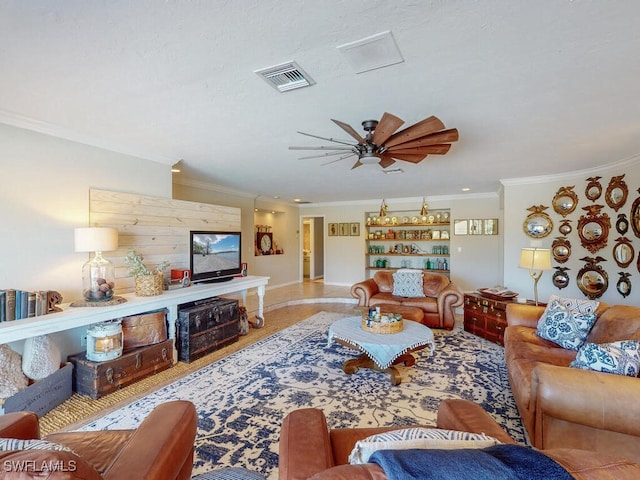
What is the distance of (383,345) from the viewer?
2.92 m

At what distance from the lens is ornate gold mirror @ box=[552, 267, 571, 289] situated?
192 inches

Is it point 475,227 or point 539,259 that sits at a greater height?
point 475,227

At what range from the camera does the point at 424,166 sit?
440 centimetres

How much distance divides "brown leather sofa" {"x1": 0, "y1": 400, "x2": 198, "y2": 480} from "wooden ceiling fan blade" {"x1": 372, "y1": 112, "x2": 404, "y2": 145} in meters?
2.08

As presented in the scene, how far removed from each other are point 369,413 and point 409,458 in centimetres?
198

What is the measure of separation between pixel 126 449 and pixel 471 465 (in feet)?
3.95

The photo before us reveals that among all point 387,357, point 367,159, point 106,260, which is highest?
point 367,159

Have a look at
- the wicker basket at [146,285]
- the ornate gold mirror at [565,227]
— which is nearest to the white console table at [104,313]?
the wicker basket at [146,285]

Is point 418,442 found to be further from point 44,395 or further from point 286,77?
point 44,395

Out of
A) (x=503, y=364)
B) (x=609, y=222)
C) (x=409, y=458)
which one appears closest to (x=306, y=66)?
(x=409, y=458)

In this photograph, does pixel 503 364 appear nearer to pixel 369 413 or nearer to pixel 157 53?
pixel 369 413

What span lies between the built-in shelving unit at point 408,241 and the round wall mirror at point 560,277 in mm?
2630

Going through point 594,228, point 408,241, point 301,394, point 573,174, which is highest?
point 573,174

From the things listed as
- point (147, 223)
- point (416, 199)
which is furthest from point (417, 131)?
point (416, 199)
